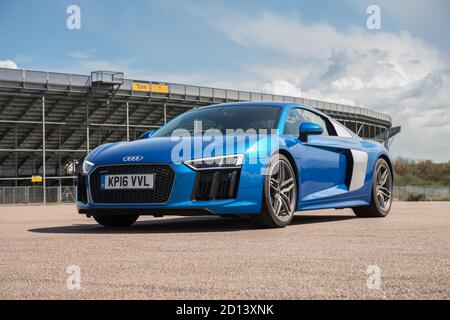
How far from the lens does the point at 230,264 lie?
155 inches

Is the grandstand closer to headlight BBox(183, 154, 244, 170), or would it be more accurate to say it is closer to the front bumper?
the front bumper

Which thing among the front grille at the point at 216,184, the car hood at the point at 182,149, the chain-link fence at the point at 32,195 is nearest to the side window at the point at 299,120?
the car hood at the point at 182,149

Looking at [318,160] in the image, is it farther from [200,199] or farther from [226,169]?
[200,199]

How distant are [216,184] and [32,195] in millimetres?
30112

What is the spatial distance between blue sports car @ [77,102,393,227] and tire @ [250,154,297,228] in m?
0.01

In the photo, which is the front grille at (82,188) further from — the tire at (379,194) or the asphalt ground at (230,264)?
the tire at (379,194)

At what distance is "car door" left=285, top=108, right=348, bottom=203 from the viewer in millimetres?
7004

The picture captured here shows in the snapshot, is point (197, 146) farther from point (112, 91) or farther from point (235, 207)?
point (112, 91)

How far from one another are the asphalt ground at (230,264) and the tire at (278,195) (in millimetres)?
159

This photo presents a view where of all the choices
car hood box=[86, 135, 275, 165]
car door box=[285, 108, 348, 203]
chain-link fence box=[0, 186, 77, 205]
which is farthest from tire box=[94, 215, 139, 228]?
chain-link fence box=[0, 186, 77, 205]
